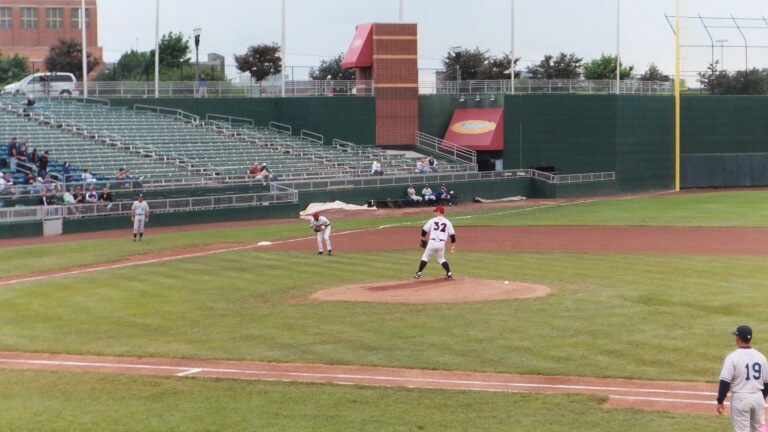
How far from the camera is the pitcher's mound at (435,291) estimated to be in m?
25.2

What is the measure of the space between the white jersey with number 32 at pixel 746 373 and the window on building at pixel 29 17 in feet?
425

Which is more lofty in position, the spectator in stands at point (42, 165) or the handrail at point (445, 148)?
the handrail at point (445, 148)

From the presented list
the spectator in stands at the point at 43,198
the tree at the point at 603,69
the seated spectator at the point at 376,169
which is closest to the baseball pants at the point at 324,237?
the spectator in stands at the point at 43,198

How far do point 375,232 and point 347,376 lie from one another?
81.0ft

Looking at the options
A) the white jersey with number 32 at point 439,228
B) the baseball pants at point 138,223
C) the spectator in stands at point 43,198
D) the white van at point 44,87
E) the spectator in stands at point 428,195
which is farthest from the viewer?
the white van at point 44,87

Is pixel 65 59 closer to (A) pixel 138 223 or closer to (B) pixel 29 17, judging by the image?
(B) pixel 29 17

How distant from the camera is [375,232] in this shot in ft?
140

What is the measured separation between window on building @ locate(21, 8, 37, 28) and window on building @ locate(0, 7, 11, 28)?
5.76 feet

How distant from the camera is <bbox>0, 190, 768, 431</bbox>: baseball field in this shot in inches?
610

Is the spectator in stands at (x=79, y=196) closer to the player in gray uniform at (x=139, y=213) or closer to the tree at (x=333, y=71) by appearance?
the player in gray uniform at (x=139, y=213)

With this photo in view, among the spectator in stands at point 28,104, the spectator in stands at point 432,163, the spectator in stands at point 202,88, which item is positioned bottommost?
the spectator in stands at point 432,163

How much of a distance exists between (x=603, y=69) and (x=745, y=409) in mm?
83917

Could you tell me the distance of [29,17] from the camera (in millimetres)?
130375

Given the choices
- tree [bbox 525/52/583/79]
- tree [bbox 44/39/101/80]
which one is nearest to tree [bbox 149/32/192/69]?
tree [bbox 44/39/101/80]
